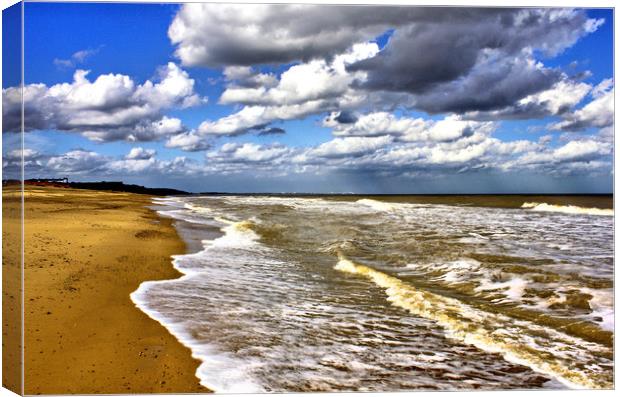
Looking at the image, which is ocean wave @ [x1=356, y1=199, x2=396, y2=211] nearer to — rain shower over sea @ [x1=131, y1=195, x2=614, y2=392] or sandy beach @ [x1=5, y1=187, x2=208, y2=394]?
rain shower over sea @ [x1=131, y1=195, x2=614, y2=392]

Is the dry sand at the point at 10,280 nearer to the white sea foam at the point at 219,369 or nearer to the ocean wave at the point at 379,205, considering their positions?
the white sea foam at the point at 219,369

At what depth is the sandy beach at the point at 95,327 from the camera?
3793 millimetres

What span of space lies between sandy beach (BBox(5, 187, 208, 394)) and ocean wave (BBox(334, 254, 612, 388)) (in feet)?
8.48

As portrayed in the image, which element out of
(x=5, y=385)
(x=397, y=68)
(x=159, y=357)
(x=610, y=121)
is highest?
(x=397, y=68)

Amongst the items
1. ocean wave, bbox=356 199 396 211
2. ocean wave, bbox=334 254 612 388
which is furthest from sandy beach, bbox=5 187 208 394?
ocean wave, bbox=356 199 396 211

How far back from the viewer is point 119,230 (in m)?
11.7

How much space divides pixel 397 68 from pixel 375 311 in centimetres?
310

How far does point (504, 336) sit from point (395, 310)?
1235mm

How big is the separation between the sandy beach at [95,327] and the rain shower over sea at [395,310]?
209 mm

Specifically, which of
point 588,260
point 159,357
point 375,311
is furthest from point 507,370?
point 588,260

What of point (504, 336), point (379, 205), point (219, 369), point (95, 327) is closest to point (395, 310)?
point (504, 336)

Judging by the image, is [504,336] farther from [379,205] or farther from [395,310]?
[379,205]

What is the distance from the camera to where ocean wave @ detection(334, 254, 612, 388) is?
405 centimetres

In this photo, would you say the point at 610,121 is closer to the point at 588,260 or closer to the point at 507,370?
the point at 507,370
